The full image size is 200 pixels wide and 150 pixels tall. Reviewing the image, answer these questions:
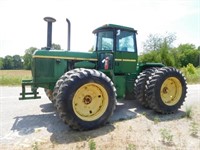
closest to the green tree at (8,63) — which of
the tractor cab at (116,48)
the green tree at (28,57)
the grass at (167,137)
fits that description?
the green tree at (28,57)

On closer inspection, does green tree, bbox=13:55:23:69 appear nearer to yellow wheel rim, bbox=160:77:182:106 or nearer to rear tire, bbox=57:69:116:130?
yellow wheel rim, bbox=160:77:182:106

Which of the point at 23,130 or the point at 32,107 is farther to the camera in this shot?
the point at 32,107

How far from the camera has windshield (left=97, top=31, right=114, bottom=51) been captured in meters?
7.34

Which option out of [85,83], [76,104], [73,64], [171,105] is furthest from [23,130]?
[171,105]

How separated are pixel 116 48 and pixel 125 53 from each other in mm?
396

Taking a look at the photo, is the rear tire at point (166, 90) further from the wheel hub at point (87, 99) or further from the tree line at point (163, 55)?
the tree line at point (163, 55)

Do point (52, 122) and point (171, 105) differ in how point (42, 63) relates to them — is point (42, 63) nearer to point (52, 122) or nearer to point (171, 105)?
point (52, 122)

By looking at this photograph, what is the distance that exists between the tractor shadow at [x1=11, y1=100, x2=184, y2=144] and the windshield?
193 cm

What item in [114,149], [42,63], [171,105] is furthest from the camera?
[171,105]

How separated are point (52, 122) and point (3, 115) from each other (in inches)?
67.9

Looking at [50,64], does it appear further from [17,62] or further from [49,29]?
[17,62]

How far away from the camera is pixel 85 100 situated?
5.73 meters

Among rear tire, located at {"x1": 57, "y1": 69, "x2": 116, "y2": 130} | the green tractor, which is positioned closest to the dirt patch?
rear tire, located at {"x1": 57, "y1": 69, "x2": 116, "y2": 130}

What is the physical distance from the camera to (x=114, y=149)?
4516 mm
